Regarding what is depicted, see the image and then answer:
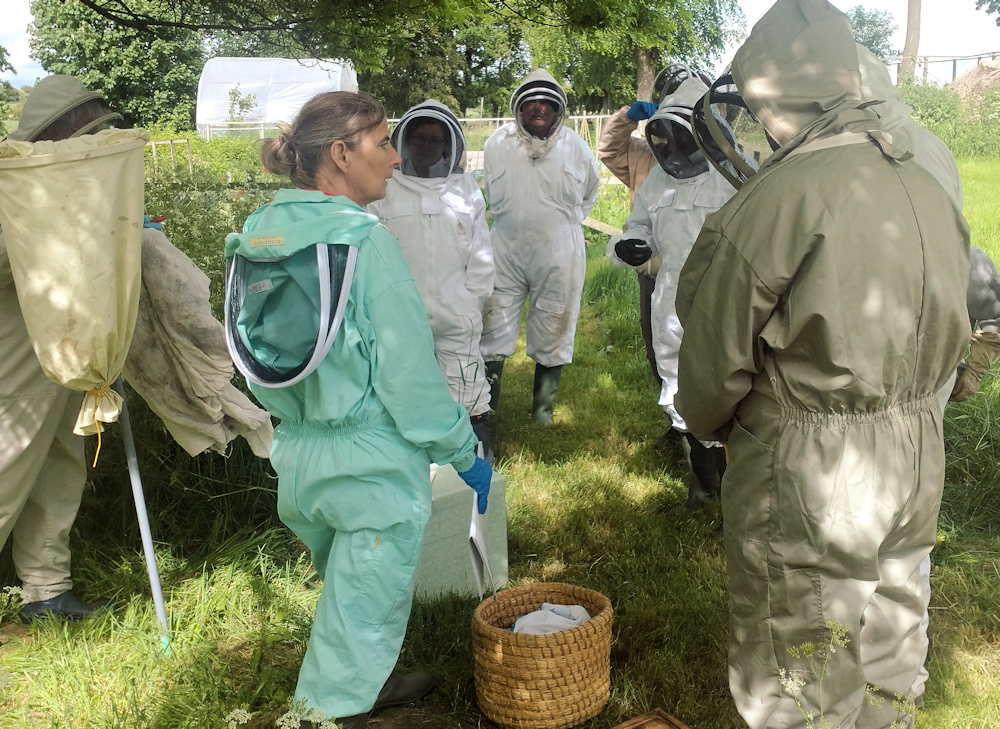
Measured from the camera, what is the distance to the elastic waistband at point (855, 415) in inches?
86.1

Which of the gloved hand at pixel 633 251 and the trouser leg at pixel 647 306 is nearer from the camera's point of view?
the gloved hand at pixel 633 251

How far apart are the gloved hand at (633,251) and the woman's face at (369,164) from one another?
2167 millimetres

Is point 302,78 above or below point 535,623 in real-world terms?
above

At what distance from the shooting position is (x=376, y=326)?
2.25 meters

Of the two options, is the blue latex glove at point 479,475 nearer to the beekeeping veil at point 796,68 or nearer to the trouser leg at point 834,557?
the trouser leg at point 834,557

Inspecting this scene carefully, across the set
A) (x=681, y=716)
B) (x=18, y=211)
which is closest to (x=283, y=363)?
(x=18, y=211)

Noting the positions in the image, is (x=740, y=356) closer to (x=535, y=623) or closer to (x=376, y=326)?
(x=376, y=326)

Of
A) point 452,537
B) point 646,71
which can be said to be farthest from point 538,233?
point 646,71

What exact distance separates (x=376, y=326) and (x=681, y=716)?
1.73 m

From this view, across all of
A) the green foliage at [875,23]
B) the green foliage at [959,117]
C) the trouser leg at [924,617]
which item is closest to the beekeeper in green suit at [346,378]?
the trouser leg at [924,617]

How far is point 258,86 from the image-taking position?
23438 millimetres

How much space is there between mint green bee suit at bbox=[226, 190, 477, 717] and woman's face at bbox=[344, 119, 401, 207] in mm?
128

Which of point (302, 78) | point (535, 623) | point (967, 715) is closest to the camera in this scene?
point (967, 715)

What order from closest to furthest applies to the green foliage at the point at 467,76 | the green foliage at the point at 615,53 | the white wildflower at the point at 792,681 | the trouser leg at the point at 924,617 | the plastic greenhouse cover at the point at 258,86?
Result: the white wildflower at the point at 792,681, the trouser leg at the point at 924,617, the green foliage at the point at 615,53, the plastic greenhouse cover at the point at 258,86, the green foliage at the point at 467,76
